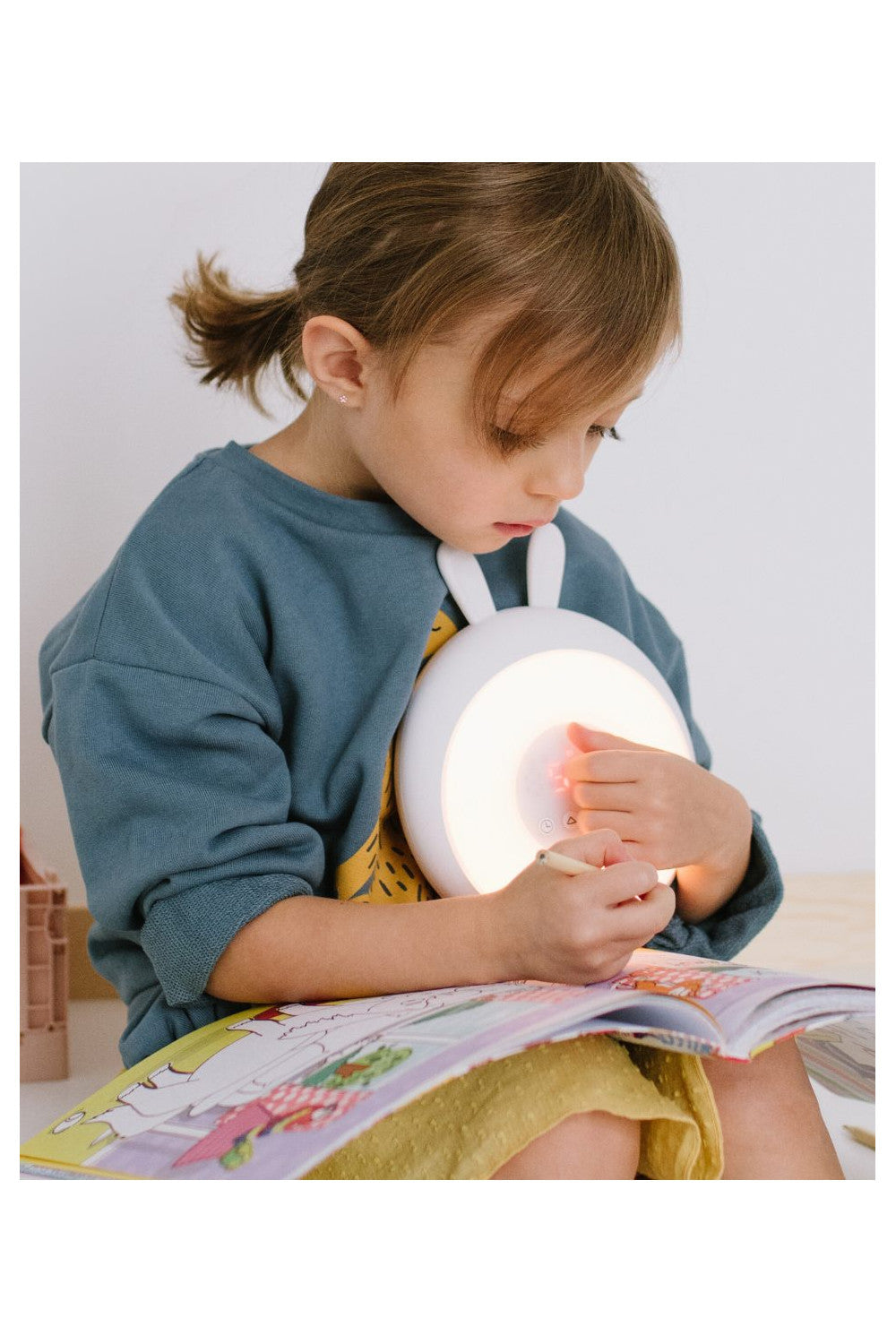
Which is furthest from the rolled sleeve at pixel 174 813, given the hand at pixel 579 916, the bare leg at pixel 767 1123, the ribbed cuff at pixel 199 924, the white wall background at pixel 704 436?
the white wall background at pixel 704 436

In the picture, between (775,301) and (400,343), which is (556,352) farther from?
(775,301)

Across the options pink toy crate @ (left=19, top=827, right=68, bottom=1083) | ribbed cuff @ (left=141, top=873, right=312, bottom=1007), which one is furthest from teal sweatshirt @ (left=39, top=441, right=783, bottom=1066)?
pink toy crate @ (left=19, top=827, right=68, bottom=1083)

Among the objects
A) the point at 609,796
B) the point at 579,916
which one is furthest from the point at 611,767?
the point at 579,916

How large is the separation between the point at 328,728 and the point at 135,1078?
0.22m

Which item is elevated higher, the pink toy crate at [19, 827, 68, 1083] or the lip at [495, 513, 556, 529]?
the lip at [495, 513, 556, 529]

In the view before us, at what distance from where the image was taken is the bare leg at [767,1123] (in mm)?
644

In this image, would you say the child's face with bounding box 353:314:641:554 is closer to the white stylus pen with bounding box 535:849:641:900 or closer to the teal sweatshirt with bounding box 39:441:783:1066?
the teal sweatshirt with bounding box 39:441:783:1066

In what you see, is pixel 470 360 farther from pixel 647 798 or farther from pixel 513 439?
pixel 647 798

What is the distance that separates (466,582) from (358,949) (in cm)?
24

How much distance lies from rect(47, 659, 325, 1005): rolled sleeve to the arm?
0.05 feet

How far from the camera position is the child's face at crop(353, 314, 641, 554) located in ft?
2.27

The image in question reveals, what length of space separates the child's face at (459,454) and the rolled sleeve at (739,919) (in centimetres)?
26

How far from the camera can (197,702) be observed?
0.70 m

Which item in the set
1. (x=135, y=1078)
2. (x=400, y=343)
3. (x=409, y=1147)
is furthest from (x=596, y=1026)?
(x=400, y=343)
